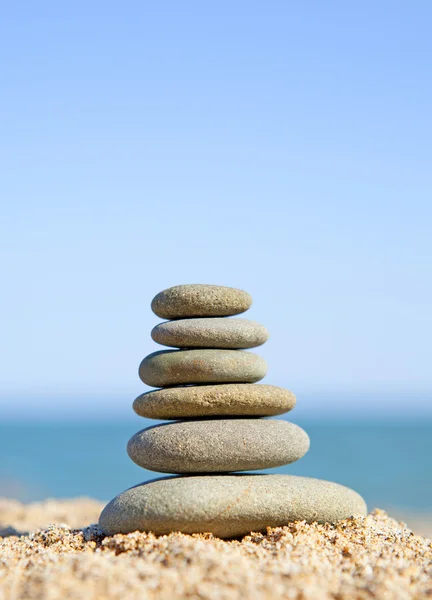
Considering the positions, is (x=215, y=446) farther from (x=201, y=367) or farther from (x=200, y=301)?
(x=200, y=301)

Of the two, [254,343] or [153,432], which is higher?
[254,343]

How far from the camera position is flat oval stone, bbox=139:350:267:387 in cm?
843

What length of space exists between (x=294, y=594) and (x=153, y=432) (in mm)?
4162

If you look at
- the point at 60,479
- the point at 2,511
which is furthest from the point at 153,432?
the point at 60,479

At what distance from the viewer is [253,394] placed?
8.41 metres

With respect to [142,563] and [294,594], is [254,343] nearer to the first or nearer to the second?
[142,563]

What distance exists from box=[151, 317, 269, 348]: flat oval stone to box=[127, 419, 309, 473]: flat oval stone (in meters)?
0.97

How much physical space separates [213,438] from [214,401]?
1.51ft

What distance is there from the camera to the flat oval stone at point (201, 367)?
27.7 feet

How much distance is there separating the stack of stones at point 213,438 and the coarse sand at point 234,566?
0.25m

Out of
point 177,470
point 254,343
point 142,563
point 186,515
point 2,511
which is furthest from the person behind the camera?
point 2,511

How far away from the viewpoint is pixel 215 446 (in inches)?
317

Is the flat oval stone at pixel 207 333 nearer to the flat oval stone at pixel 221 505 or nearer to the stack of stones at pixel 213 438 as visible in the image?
the stack of stones at pixel 213 438

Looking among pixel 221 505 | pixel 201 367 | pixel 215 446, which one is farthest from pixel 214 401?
pixel 221 505
